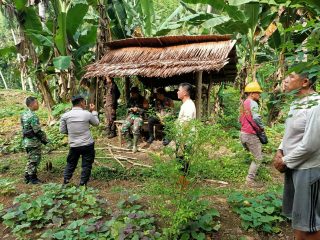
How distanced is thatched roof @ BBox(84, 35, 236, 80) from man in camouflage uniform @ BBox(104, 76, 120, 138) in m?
0.61

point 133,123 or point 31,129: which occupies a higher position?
point 31,129

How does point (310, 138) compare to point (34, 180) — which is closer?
point (310, 138)

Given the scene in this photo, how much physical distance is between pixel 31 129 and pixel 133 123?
3.09 meters

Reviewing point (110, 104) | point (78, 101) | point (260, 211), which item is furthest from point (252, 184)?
point (110, 104)

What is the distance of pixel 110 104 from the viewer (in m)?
9.14

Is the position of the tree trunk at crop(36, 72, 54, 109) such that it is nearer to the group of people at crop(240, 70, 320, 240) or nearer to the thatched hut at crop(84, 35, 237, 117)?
the thatched hut at crop(84, 35, 237, 117)

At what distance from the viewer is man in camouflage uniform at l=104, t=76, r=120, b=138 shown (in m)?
9.13

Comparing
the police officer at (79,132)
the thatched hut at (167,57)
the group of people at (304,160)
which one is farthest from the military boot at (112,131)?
the group of people at (304,160)

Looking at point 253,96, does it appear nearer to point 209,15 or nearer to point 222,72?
point 209,15

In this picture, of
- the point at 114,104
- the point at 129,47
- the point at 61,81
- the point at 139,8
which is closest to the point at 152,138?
the point at 114,104

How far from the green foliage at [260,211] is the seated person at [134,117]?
13.1 feet

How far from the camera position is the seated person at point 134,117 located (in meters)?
8.18

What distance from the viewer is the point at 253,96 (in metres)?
5.25

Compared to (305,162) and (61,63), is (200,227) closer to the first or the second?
(305,162)
